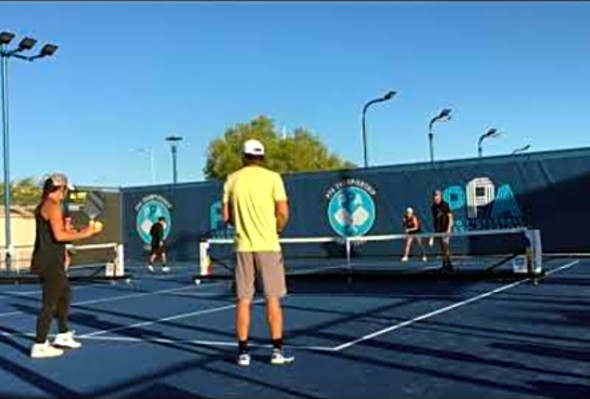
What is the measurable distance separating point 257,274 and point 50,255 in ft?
7.62

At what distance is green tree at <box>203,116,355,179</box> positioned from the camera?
6066cm

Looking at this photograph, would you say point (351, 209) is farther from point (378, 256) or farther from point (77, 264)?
point (77, 264)

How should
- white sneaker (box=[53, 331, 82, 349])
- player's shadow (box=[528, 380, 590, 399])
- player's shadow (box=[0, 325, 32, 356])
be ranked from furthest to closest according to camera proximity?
player's shadow (box=[0, 325, 32, 356])
white sneaker (box=[53, 331, 82, 349])
player's shadow (box=[528, 380, 590, 399])

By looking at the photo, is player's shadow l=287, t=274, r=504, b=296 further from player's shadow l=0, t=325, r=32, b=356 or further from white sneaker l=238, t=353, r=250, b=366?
white sneaker l=238, t=353, r=250, b=366

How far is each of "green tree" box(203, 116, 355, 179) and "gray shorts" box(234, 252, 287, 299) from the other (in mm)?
52603

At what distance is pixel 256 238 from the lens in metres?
7.36

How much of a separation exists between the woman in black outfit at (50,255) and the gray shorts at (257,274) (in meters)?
1.90

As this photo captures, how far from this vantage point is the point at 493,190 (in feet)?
82.5

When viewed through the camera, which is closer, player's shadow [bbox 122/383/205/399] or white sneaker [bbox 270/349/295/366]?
player's shadow [bbox 122/383/205/399]

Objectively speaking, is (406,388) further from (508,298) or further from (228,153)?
(228,153)

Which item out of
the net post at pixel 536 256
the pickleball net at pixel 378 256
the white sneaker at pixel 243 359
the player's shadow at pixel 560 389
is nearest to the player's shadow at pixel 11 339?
the white sneaker at pixel 243 359

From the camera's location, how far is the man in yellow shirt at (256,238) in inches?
289

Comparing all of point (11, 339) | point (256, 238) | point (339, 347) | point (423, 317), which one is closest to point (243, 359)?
point (256, 238)

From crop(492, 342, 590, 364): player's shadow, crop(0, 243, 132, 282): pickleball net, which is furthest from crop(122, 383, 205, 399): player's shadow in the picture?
crop(0, 243, 132, 282): pickleball net
